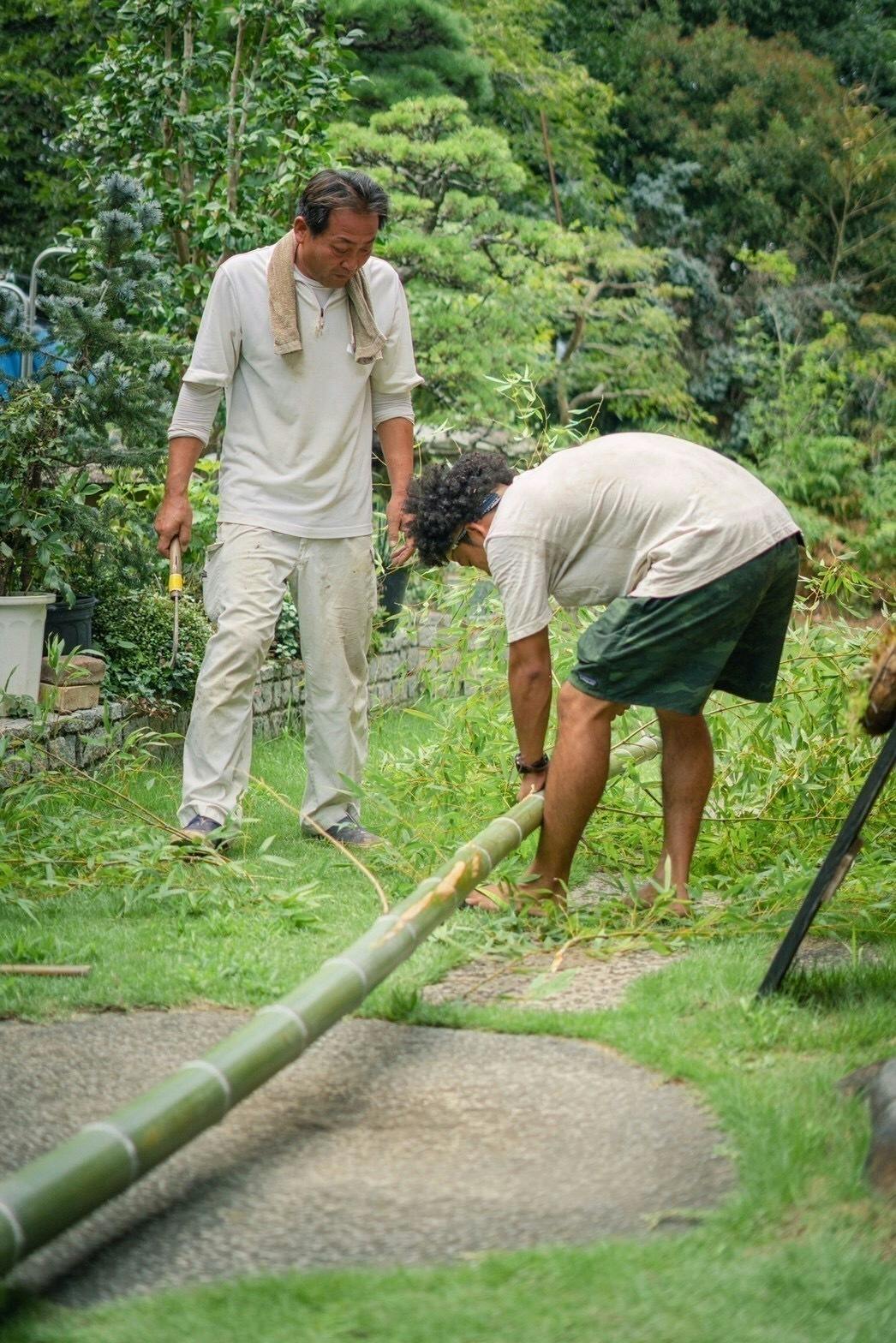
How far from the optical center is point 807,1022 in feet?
9.68

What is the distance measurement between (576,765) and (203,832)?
1331 millimetres

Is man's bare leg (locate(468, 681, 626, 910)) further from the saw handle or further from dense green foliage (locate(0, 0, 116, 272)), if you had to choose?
dense green foliage (locate(0, 0, 116, 272))

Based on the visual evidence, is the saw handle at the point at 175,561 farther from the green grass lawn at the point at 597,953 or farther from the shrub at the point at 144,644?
the shrub at the point at 144,644

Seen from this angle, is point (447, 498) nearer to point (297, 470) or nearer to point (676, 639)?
point (676, 639)

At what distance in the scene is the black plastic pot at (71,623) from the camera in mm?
5852

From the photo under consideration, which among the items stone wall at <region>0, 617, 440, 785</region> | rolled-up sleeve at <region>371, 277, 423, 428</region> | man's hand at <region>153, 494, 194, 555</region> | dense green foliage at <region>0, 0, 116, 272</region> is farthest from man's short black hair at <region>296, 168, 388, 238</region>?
dense green foliage at <region>0, 0, 116, 272</region>

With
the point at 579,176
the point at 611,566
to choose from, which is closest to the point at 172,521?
the point at 611,566

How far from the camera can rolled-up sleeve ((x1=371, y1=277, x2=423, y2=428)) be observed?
15.5 ft

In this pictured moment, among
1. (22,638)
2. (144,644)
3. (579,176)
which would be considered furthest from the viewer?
(579,176)

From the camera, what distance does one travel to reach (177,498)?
4539 millimetres

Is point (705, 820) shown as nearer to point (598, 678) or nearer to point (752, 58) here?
point (598, 678)

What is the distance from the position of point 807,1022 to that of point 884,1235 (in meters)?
0.91

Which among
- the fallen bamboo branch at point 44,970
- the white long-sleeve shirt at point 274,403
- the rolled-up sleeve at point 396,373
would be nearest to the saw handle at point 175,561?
the white long-sleeve shirt at point 274,403

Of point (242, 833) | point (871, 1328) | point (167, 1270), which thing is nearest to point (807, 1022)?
point (871, 1328)
